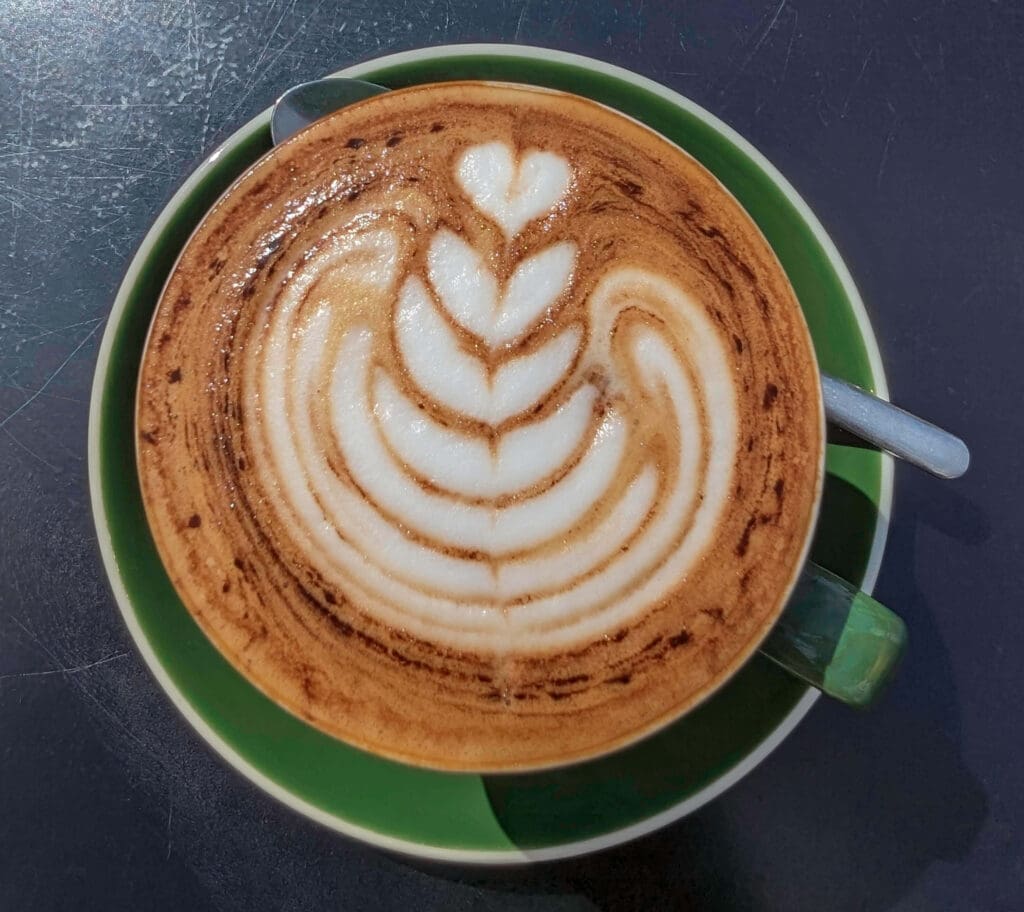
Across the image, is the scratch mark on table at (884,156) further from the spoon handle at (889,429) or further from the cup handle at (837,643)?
the cup handle at (837,643)

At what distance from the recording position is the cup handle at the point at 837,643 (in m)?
0.77

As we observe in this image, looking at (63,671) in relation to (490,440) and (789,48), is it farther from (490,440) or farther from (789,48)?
(789,48)

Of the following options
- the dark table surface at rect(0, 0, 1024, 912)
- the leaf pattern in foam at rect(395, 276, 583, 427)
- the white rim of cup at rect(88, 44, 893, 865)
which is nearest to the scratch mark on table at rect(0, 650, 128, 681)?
the dark table surface at rect(0, 0, 1024, 912)

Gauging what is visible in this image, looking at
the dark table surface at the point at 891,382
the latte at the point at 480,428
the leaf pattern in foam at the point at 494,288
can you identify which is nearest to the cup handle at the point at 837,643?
the latte at the point at 480,428

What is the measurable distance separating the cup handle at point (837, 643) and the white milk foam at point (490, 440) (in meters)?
0.17

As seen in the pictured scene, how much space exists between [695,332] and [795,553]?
0.69 feet

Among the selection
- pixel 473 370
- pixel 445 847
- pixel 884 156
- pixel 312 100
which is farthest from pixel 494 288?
pixel 884 156

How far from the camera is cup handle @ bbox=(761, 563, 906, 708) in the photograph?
0.77 meters

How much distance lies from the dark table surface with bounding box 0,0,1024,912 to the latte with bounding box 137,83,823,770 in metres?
0.43

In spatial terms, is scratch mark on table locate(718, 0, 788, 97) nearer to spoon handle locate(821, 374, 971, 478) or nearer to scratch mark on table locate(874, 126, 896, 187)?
scratch mark on table locate(874, 126, 896, 187)

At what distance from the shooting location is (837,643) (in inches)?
30.6

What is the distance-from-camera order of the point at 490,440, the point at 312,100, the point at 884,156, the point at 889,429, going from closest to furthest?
the point at 490,440, the point at 889,429, the point at 312,100, the point at 884,156

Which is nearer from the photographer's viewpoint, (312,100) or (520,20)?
(312,100)

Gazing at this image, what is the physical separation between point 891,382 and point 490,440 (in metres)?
0.64
